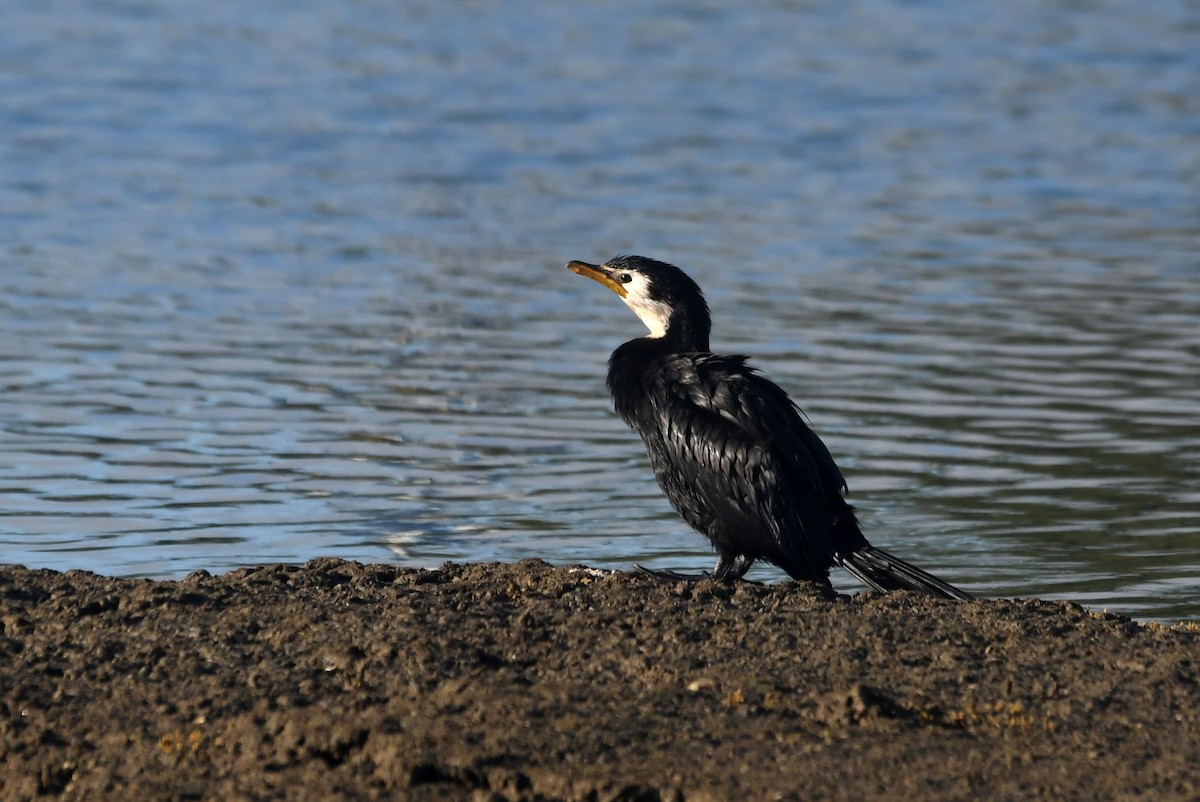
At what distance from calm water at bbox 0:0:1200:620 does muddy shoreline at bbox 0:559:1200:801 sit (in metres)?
1.35

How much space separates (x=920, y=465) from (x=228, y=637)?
4124 millimetres

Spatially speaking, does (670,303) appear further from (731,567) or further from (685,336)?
(731,567)

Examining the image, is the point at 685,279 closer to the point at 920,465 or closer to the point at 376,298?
the point at 920,465

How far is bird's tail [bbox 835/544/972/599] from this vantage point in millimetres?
6191

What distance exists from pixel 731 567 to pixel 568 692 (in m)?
1.62

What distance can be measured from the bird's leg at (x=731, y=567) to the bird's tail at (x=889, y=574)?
1.01ft

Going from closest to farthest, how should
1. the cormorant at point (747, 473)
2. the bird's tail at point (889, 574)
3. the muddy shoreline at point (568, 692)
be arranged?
the muddy shoreline at point (568, 692) < the bird's tail at point (889, 574) < the cormorant at point (747, 473)

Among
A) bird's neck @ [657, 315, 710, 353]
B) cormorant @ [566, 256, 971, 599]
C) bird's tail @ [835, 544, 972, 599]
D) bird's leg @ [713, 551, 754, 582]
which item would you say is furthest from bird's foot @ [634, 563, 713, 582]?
bird's neck @ [657, 315, 710, 353]

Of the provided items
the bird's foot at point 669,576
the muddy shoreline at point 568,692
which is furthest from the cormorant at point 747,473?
the muddy shoreline at point 568,692

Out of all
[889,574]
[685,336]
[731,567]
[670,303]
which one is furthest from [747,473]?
[670,303]

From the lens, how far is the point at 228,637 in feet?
18.1

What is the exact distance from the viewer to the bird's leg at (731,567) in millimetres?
6523

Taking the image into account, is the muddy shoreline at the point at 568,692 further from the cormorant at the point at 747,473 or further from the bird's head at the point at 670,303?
the bird's head at the point at 670,303

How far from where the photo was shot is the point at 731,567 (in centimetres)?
655
